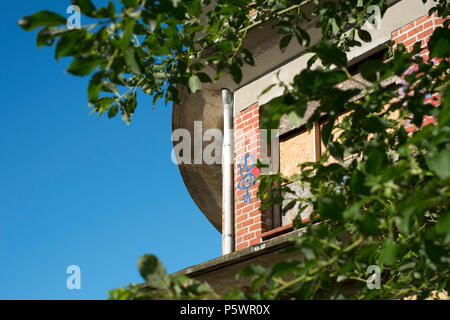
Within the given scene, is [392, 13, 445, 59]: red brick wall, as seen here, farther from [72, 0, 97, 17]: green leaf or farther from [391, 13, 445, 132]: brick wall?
[72, 0, 97, 17]: green leaf

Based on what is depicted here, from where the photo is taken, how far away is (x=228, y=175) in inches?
345

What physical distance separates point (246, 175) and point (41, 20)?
20.8 ft

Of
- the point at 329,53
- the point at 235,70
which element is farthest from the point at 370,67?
the point at 235,70

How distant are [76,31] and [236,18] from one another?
4.92ft

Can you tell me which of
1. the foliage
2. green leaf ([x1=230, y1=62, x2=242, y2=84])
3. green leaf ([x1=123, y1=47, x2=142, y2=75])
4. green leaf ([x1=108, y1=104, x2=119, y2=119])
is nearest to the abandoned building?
green leaf ([x1=108, y1=104, x2=119, y2=119])

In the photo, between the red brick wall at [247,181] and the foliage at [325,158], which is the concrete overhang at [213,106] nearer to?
the red brick wall at [247,181]

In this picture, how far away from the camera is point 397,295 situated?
2.72 metres

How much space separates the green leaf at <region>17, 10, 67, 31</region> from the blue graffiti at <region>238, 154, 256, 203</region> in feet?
20.1

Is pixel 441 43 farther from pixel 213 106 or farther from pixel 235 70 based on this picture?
pixel 213 106

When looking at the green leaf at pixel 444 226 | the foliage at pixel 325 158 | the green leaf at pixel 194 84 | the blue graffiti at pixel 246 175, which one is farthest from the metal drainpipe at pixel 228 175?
the green leaf at pixel 444 226

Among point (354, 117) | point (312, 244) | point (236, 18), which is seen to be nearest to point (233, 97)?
point (236, 18)

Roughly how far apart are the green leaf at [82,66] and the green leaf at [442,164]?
129 cm

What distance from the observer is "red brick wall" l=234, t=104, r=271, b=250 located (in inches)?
319

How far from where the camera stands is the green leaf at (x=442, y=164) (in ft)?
6.09
